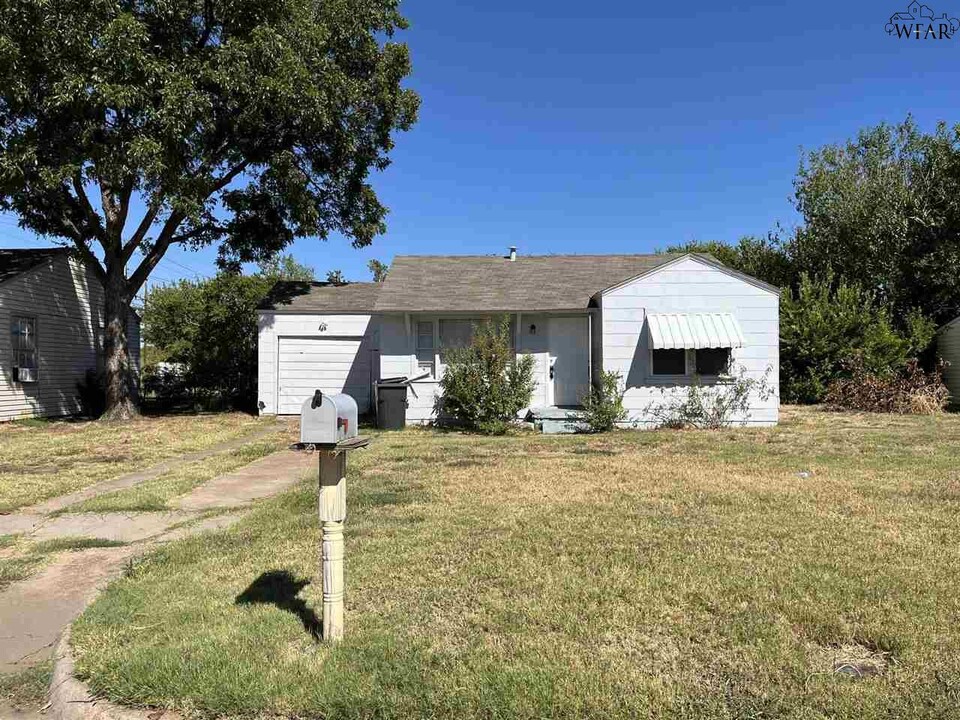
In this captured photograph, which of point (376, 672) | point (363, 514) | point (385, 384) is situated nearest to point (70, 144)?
point (385, 384)

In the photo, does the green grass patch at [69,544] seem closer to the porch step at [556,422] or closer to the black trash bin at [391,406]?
the black trash bin at [391,406]

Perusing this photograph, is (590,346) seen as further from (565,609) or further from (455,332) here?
(565,609)

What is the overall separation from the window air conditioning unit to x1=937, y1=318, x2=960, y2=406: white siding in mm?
24976

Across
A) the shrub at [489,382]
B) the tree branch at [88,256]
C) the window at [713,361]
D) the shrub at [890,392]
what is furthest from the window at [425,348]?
the shrub at [890,392]

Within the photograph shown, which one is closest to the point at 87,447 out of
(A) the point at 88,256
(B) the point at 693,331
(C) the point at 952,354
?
(A) the point at 88,256

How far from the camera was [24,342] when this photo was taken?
1688 centimetres

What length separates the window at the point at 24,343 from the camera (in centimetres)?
1652

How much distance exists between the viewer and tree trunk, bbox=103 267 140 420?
16.2 meters

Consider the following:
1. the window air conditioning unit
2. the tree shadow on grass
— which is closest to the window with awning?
the tree shadow on grass

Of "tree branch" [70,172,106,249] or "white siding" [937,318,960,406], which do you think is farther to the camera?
"white siding" [937,318,960,406]

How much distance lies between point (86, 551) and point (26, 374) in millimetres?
13791

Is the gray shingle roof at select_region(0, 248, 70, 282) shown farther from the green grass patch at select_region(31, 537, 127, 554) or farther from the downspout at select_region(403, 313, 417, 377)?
the green grass patch at select_region(31, 537, 127, 554)

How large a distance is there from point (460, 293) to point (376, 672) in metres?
13.1

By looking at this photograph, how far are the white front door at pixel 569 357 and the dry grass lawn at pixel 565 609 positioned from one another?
8.09 m
